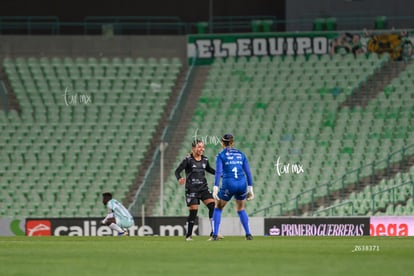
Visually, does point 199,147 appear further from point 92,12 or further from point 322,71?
point 92,12

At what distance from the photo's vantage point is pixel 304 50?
43719 mm

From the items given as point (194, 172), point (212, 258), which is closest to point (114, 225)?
point (194, 172)

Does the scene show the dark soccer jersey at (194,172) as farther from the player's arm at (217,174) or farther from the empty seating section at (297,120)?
the empty seating section at (297,120)

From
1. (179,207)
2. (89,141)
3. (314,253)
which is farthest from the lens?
(89,141)

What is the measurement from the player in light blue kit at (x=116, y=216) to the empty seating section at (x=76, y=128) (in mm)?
7813

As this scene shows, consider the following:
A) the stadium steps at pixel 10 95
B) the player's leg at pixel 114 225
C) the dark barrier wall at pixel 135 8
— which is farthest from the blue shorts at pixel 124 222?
the dark barrier wall at pixel 135 8

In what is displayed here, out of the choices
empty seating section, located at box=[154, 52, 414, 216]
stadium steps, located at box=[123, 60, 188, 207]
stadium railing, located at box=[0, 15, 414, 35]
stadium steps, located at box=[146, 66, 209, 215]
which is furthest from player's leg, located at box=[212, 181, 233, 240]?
stadium railing, located at box=[0, 15, 414, 35]

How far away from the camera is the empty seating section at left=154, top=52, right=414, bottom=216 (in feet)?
123

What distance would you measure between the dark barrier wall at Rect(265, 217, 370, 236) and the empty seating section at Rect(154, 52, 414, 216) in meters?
3.49

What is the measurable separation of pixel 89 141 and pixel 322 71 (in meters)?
8.89

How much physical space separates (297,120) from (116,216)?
12304 millimetres

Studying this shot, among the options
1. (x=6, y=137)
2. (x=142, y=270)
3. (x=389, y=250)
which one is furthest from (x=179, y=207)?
(x=142, y=270)

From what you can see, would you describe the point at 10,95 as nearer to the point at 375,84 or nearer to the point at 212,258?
the point at 375,84

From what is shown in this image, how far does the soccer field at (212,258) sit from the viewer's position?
14797mm
